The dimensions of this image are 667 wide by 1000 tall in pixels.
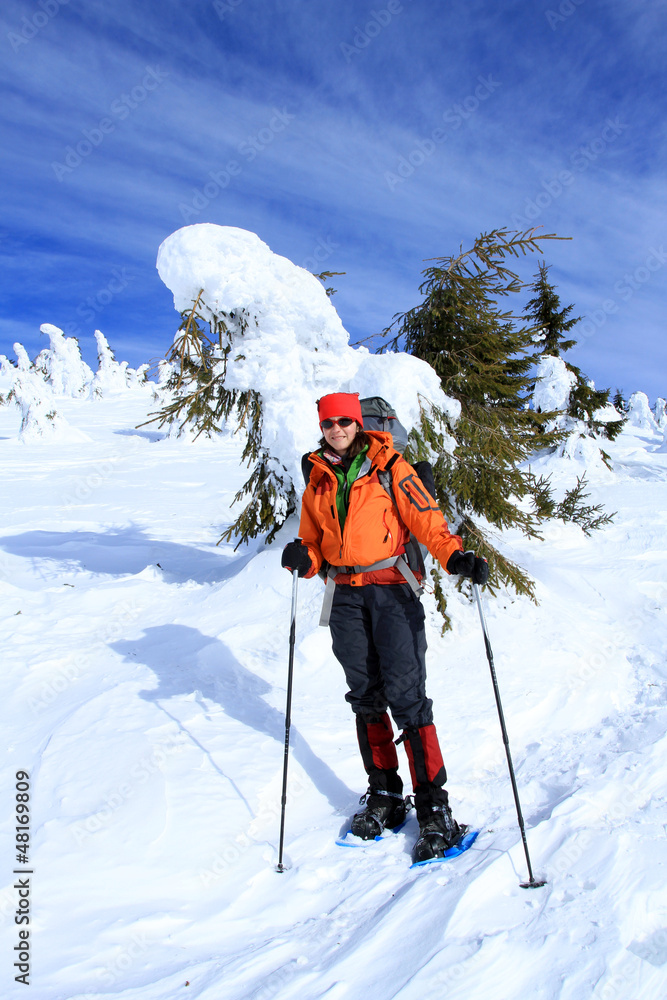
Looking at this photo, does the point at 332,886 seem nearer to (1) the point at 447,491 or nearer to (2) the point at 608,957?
(2) the point at 608,957

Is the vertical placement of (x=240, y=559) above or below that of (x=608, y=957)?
above

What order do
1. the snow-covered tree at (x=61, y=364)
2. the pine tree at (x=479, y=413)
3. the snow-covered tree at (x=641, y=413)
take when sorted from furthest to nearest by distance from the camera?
the snow-covered tree at (x=61, y=364)
the snow-covered tree at (x=641, y=413)
the pine tree at (x=479, y=413)

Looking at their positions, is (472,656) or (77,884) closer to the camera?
(77,884)

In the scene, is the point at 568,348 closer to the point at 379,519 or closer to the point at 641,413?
the point at 379,519

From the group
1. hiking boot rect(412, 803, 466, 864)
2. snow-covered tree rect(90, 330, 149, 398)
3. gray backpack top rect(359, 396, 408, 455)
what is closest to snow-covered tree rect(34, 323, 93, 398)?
snow-covered tree rect(90, 330, 149, 398)

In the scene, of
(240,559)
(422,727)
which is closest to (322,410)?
(422,727)

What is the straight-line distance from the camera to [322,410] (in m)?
3.44

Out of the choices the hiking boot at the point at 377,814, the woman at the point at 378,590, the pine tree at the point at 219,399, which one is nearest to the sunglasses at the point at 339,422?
the woman at the point at 378,590

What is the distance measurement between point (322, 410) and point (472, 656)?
11.6ft

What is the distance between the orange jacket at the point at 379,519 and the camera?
3291mm

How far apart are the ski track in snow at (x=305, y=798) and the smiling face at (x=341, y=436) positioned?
2251 millimetres

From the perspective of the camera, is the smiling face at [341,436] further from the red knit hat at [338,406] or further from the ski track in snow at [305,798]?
the ski track in snow at [305,798]

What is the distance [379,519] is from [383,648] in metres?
0.76

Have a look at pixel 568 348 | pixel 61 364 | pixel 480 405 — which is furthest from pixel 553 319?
pixel 61 364
